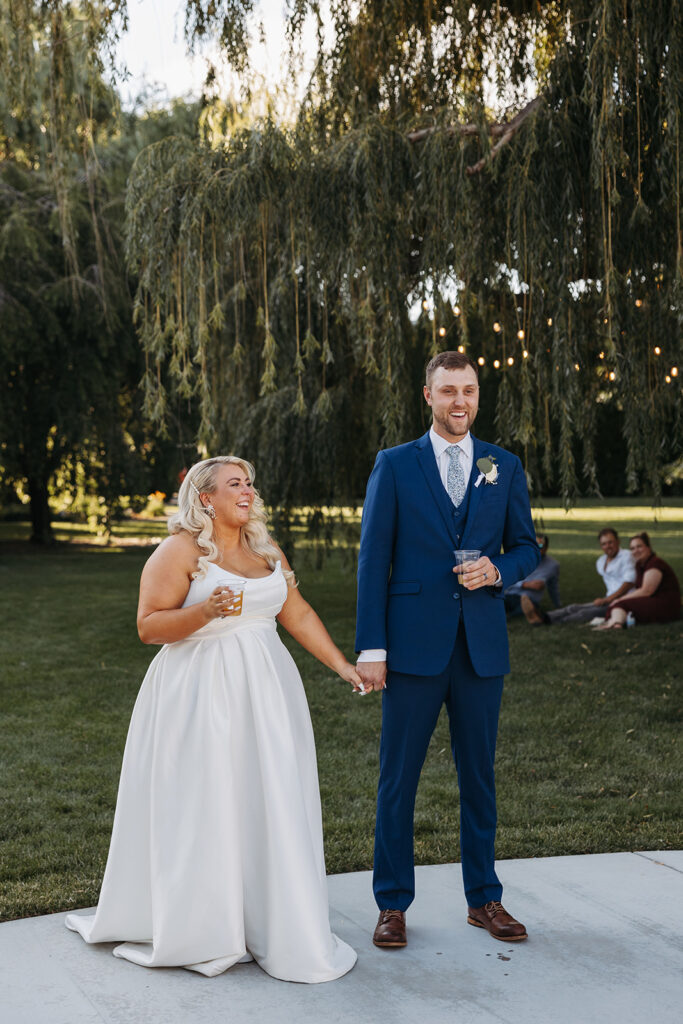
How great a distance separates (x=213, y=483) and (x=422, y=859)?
1954mm

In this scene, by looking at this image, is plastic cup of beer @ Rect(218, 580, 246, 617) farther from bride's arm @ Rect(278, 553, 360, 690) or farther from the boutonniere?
the boutonniere

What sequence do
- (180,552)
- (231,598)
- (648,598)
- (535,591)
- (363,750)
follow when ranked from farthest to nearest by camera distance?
(535,591) < (648,598) < (363,750) < (180,552) < (231,598)

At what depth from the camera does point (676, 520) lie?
29.1 m

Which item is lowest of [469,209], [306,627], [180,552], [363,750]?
[363,750]

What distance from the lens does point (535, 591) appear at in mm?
12148

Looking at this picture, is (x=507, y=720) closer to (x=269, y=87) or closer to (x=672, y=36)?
(x=672, y=36)

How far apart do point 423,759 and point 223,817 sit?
0.70m

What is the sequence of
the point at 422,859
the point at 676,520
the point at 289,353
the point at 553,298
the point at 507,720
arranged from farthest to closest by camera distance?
the point at 676,520
the point at 289,353
the point at 507,720
the point at 553,298
the point at 422,859

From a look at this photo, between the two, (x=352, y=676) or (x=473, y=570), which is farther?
(x=352, y=676)

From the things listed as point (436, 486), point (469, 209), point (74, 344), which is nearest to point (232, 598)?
point (436, 486)

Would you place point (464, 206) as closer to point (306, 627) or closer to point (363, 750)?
point (363, 750)

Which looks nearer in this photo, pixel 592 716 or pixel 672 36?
pixel 672 36

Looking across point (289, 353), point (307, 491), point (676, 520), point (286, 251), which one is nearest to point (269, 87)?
point (286, 251)

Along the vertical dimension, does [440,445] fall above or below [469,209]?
below
